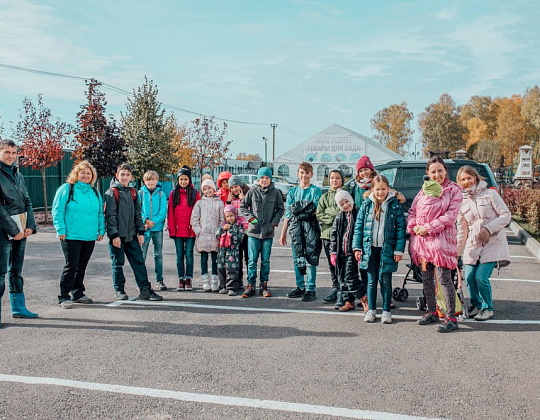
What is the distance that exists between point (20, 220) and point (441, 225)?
188 inches

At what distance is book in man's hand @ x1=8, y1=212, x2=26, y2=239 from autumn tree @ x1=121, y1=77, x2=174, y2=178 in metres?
14.0

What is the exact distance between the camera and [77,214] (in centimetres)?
638

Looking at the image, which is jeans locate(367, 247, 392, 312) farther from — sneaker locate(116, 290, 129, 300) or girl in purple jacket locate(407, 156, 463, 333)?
sneaker locate(116, 290, 129, 300)

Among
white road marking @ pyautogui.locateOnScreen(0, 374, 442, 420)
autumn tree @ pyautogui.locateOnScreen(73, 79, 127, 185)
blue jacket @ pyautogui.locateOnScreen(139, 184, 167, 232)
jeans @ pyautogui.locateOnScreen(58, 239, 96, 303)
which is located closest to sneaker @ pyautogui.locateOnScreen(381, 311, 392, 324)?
white road marking @ pyautogui.locateOnScreen(0, 374, 442, 420)

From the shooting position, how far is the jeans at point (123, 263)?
22.6 ft

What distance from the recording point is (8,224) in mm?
5613

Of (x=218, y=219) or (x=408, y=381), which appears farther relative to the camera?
(x=218, y=219)

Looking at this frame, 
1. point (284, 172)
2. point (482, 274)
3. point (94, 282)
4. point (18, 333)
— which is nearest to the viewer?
point (18, 333)

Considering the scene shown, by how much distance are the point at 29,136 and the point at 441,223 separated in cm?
1657

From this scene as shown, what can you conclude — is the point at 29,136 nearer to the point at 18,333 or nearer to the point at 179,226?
the point at 179,226

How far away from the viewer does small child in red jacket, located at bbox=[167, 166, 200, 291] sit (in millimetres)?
7398

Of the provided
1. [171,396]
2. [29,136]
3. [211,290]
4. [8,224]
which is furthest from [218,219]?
[29,136]

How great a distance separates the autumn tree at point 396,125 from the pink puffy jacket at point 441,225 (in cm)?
6575

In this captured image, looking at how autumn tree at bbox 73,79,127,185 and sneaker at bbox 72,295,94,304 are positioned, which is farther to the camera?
autumn tree at bbox 73,79,127,185
